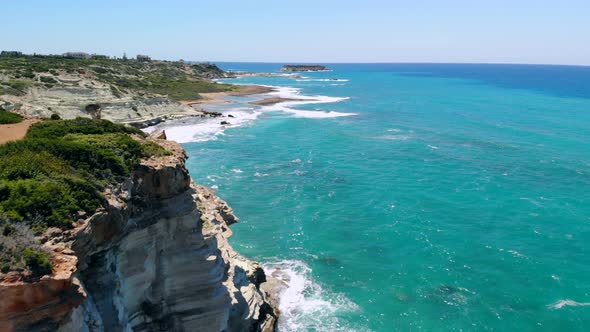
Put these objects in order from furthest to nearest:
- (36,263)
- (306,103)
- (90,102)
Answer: (306,103), (90,102), (36,263)

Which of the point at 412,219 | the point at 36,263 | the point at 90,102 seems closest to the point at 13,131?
the point at 36,263

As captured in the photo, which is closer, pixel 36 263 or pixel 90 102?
pixel 36 263

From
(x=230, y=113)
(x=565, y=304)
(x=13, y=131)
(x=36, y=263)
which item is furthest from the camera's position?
(x=230, y=113)

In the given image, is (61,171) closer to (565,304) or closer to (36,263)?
(36,263)

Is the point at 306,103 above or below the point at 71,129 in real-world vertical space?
below

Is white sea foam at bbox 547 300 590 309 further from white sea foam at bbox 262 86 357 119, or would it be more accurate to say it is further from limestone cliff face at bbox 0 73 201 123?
white sea foam at bbox 262 86 357 119

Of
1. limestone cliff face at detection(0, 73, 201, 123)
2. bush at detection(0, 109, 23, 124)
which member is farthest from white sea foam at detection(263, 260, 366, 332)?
limestone cliff face at detection(0, 73, 201, 123)

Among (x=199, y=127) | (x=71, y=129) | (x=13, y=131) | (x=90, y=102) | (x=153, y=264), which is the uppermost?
(x=71, y=129)

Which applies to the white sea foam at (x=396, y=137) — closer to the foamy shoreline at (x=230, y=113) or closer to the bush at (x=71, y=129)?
the foamy shoreline at (x=230, y=113)
